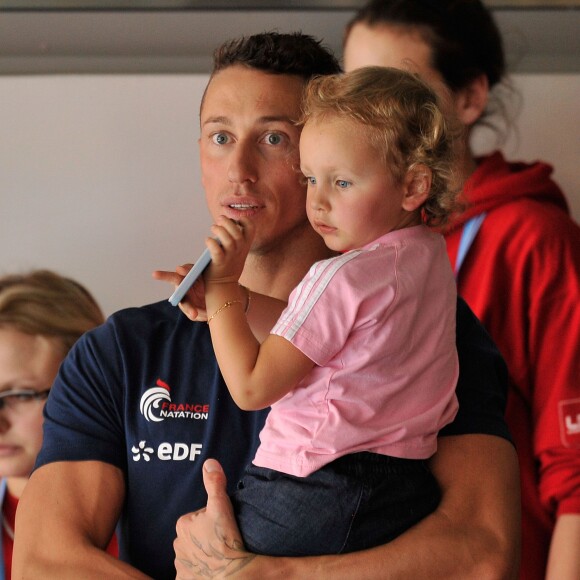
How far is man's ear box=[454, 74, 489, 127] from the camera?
216cm

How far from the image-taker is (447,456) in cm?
150

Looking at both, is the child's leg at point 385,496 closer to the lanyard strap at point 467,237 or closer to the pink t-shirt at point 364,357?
the pink t-shirt at point 364,357

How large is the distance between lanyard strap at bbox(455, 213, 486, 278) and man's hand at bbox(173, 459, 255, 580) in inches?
32.1

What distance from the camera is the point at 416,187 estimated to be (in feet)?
4.51

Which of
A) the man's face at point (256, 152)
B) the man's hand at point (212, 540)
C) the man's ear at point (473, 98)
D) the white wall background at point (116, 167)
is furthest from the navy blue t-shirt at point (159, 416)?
the white wall background at point (116, 167)

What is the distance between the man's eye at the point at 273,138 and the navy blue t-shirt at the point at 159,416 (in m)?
0.35

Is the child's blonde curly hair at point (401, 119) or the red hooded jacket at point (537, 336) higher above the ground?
the child's blonde curly hair at point (401, 119)

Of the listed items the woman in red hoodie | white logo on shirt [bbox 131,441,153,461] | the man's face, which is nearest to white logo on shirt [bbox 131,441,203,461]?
white logo on shirt [bbox 131,441,153,461]

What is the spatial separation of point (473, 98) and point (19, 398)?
1185 millimetres

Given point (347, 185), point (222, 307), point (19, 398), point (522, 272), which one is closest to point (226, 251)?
point (222, 307)

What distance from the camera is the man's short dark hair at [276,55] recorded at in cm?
179

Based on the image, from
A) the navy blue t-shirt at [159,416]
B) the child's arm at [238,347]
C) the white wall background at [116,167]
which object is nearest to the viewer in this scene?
the child's arm at [238,347]

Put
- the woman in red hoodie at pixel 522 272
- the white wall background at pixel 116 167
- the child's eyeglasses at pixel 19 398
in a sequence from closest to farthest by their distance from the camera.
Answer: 1. the woman in red hoodie at pixel 522 272
2. the child's eyeglasses at pixel 19 398
3. the white wall background at pixel 116 167

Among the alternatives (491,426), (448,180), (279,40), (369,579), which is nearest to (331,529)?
(369,579)
